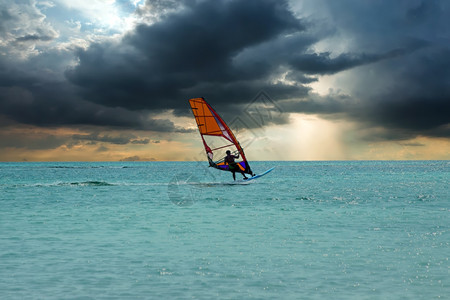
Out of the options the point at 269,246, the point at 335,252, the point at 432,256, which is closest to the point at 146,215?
the point at 269,246

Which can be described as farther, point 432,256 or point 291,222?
point 291,222

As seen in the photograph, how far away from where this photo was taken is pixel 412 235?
1623cm

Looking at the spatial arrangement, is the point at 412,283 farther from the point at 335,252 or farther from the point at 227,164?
the point at 227,164

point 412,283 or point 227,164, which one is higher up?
point 227,164

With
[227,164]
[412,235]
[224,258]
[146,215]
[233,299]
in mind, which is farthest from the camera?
[227,164]

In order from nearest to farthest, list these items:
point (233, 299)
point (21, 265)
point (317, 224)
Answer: point (233, 299), point (21, 265), point (317, 224)

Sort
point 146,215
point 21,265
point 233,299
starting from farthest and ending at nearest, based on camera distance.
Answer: point 146,215
point 21,265
point 233,299

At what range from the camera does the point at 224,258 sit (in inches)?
491

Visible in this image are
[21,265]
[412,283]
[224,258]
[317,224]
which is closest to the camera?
[412,283]

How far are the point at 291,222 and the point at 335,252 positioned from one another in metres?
6.79

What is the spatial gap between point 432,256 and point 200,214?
12889 mm

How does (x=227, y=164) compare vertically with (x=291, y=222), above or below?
above

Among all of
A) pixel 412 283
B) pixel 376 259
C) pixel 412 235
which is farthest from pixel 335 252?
pixel 412 235

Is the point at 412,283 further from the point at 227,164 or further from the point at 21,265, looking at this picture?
the point at 227,164
